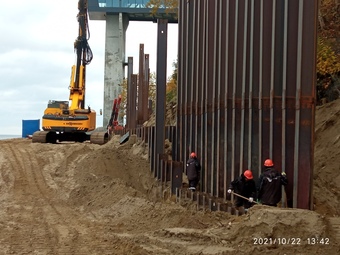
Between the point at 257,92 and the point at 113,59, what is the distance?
46.3 m

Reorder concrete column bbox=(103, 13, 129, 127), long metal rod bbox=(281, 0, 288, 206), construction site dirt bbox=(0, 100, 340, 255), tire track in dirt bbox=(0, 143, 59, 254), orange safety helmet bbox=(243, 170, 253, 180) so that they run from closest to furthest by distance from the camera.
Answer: construction site dirt bbox=(0, 100, 340, 255), tire track in dirt bbox=(0, 143, 59, 254), long metal rod bbox=(281, 0, 288, 206), orange safety helmet bbox=(243, 170, 253, 180), concrete column bbox=(103, 13, 129, 127)

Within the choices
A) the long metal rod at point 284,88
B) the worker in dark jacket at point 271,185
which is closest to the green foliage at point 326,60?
the long metal rod at point 284,88

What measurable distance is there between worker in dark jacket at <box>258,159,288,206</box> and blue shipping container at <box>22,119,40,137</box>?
36962 millimetres

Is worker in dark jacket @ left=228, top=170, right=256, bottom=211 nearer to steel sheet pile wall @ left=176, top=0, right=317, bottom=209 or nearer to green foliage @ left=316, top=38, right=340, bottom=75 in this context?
steel sheet pile wall @ left=176, top=0, right=317, bottom=209

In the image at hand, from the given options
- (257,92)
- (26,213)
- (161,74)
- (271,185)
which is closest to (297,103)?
(257,92)

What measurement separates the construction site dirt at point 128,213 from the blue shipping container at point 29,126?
22548 millimetres

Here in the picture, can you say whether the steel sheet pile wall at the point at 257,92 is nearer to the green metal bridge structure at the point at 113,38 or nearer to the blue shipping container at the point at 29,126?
the blue shipping container at the point at 29,126

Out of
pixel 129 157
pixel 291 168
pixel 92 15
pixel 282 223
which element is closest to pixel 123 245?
pixel 282 223

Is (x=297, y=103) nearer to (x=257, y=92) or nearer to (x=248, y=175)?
(x=257, y=92)

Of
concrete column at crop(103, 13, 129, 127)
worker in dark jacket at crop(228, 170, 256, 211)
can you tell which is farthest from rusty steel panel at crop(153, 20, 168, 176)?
concrete column at crop(103, 13, 129, 127)

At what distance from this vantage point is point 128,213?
556 inches

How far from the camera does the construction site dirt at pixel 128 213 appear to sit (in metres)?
8.84

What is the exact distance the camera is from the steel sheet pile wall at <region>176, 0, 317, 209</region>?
36.7 ft

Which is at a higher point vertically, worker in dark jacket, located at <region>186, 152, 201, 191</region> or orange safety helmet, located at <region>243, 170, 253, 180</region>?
orange safety helmet, located at <region>243, 170, 253, 180</region>
